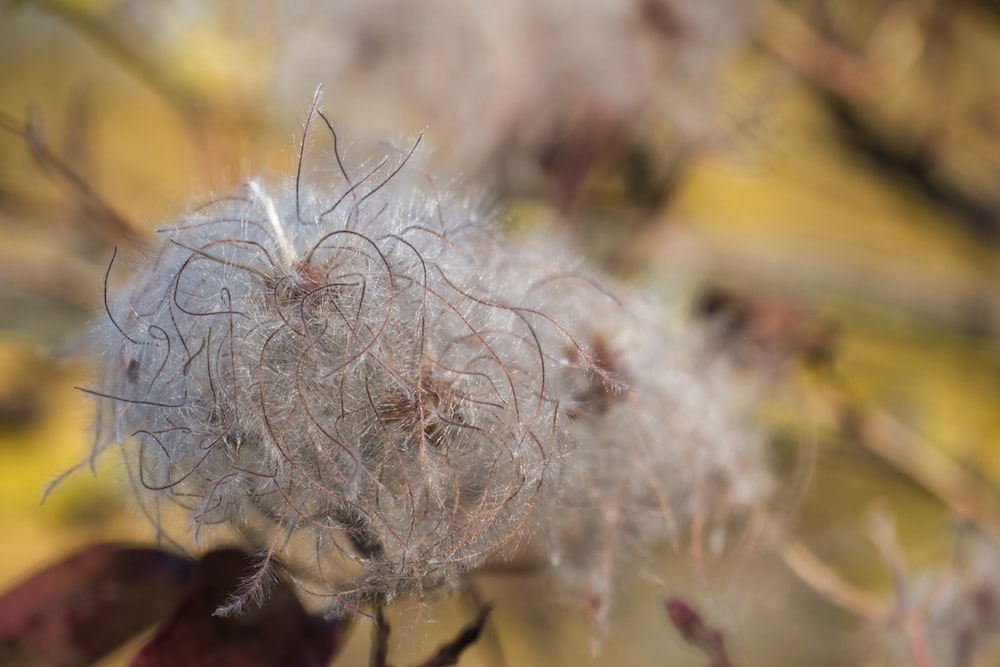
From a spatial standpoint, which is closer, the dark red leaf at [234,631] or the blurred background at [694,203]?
the dark red leaf at [234,631]

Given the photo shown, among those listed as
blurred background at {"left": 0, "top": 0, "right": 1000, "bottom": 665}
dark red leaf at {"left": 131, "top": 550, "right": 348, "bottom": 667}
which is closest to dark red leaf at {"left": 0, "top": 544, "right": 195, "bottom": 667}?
dark red leaf at {"left": 131, "top": 550, "right": 348, "bottom": 667}

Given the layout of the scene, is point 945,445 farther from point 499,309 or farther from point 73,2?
point 73,2

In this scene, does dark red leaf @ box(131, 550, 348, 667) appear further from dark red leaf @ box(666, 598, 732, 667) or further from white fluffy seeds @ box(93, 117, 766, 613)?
dark red leaf @ box(666, 598, 732, 667)

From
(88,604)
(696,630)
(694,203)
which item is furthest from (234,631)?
(694,203)

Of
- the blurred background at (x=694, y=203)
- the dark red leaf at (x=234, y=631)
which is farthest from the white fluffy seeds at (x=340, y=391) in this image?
the blurred background at (x=694, y=203)

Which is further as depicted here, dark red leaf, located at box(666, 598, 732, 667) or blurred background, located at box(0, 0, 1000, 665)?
blurred background, located at box(0, 0, 1000, 665)

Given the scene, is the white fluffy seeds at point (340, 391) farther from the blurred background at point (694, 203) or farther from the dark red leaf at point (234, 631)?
the blurred background at point (694, 203)

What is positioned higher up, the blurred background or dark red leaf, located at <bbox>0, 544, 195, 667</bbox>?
the blurred background

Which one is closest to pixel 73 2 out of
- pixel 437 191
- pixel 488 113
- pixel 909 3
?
pixel 488 113

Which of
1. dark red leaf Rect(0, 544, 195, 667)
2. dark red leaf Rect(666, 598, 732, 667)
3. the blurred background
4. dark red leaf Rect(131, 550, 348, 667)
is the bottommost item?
dark red leaf Rect(0, 544, 195, 667)
